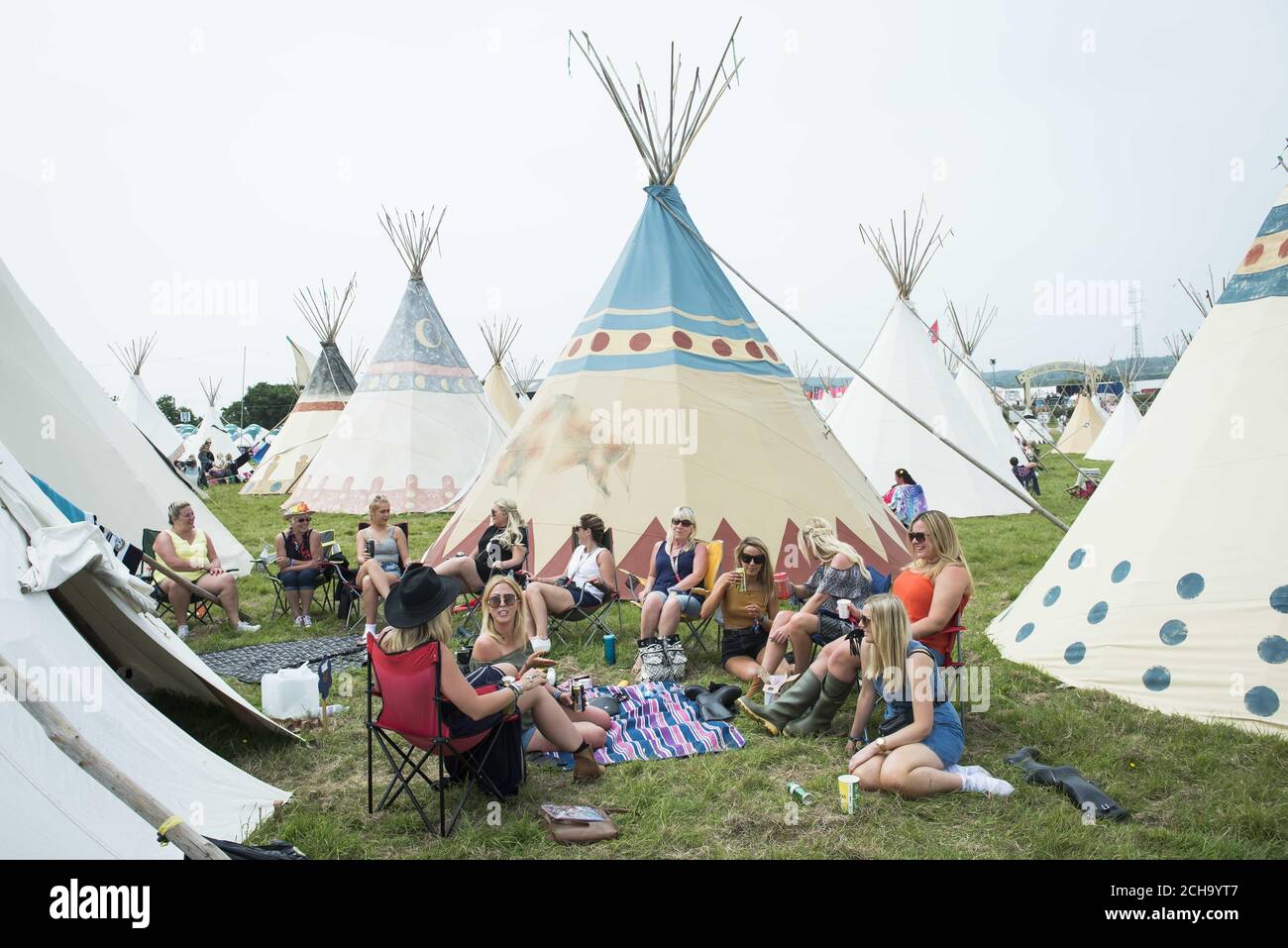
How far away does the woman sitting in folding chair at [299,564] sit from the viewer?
6.81 metres

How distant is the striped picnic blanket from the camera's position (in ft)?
13.3

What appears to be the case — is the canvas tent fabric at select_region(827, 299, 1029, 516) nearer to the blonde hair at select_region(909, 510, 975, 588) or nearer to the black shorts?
the black shorts

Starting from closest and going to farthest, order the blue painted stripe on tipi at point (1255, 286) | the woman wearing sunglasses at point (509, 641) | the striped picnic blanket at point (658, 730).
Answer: the striped picnic blanket at point (658, 730) < the woman wearing sunglasses at point (509, 641) < the blue painted stripe on tipi at point (1255, 286)

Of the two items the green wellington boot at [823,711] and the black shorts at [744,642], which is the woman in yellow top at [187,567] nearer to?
the black shorts at [744,642]

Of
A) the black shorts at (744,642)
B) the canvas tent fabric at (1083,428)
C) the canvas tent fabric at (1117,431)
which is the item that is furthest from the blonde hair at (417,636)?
the canvas tent fabric at (1083,428)

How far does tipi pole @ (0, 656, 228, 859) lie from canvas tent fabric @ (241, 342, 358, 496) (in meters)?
15.1

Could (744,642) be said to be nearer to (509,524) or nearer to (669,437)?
(509,524)

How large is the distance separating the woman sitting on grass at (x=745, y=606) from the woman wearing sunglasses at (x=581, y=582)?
971 mm

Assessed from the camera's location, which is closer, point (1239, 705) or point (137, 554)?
point (1239, 705)
